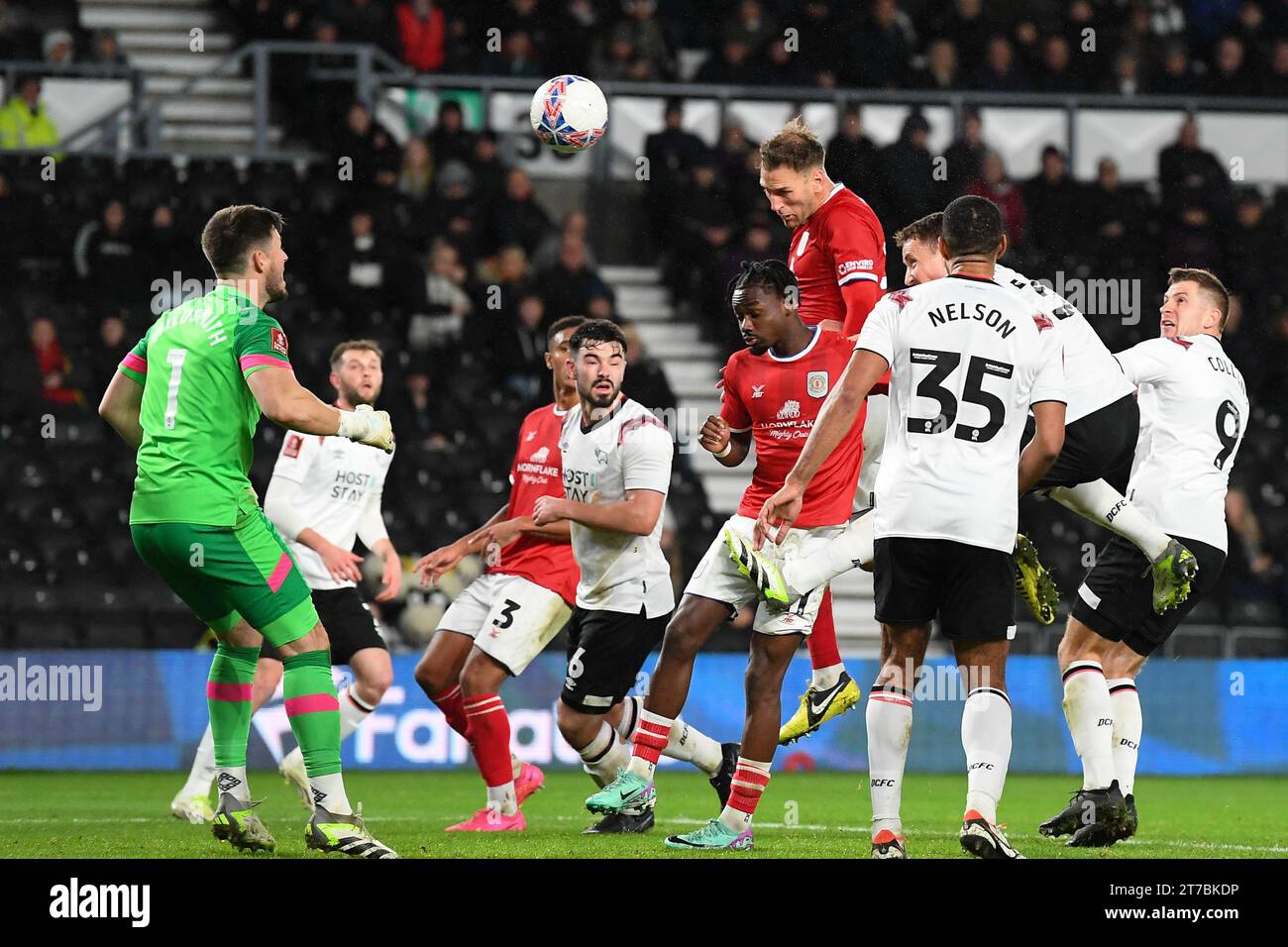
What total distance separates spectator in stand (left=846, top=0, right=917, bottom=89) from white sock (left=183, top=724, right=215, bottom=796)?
11372 mm

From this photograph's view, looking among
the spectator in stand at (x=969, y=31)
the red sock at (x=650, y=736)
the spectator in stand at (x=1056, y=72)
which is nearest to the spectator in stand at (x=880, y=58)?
the spectator in stand at (x=969, y=31)

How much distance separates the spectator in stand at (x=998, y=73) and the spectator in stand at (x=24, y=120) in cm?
915

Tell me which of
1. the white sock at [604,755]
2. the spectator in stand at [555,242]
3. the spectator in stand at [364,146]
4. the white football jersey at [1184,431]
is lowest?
the white sock at [604,755]

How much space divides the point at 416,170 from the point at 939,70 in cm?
561

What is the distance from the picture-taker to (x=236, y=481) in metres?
6.78

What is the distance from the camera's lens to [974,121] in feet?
55.1

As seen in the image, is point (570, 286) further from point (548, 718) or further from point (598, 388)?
point (598, 388)

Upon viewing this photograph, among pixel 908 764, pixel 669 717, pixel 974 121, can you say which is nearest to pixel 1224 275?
pixel 974 121

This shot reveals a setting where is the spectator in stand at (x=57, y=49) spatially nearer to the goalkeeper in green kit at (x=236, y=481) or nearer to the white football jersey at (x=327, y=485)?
the white football jersey at (x=327, y=485)

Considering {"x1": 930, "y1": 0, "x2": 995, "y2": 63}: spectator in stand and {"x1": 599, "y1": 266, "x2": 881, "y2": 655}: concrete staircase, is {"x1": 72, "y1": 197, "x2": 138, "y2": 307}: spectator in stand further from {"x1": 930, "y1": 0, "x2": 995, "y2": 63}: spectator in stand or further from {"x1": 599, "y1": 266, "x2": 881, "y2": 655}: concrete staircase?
{"x1": 930, "y1": 0, "x2": 995, "y2": 63}: spectator in stand

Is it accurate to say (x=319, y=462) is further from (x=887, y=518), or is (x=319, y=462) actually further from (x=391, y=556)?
(x=887, y=518)

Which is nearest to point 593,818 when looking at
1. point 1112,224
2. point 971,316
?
point 971,316

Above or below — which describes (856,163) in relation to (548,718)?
above

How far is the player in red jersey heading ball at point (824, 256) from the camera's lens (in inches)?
304
